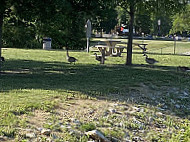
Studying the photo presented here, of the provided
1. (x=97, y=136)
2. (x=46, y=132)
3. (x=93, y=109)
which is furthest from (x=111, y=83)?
(x=46, y=132)

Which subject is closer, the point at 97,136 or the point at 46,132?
the point at 46,132

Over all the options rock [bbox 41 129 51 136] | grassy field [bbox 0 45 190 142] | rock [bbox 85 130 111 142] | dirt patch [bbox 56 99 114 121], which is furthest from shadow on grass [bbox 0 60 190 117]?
rock [bbox 41 129 51 136]

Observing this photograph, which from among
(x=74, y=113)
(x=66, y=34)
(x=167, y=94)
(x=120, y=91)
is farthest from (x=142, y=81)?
(x=66, y=34)

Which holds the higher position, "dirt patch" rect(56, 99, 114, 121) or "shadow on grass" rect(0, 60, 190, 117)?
"shadow on grass" rect(0, 60, 190, 117)

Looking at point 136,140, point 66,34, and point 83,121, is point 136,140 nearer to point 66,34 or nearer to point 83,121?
point 83,121

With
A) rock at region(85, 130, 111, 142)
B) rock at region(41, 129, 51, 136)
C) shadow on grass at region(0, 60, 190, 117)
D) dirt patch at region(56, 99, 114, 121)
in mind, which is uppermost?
shadow on grass at region(0, 60, 190, 117)

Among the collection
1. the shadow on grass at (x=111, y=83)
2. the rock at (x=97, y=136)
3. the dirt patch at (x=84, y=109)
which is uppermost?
the shadow on grass at (x=111, y=83)

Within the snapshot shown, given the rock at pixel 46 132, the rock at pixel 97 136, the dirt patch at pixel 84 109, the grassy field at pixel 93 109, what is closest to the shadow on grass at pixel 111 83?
the grassy field at pixel 93 109

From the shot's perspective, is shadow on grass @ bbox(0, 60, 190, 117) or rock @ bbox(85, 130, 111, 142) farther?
shadow on grass @ bbox(0, 60, 190, 117)

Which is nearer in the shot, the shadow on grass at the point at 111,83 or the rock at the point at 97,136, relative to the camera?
the rock at the point at 97,136

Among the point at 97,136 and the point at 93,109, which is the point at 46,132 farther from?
the point at 93,109

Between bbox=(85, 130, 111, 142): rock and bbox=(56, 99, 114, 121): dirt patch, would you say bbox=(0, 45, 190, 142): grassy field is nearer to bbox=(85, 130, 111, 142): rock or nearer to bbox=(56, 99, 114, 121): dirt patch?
bbox=(56, 99, 114, 121): dirt patch

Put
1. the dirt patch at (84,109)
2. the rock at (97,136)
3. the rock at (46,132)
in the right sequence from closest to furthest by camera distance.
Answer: the rock at (46,132), the rock at (97,136), the dirt patch at (84,109)

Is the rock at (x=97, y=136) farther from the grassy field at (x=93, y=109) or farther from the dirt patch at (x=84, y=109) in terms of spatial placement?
the dirt patch at (x=84, y=109)
